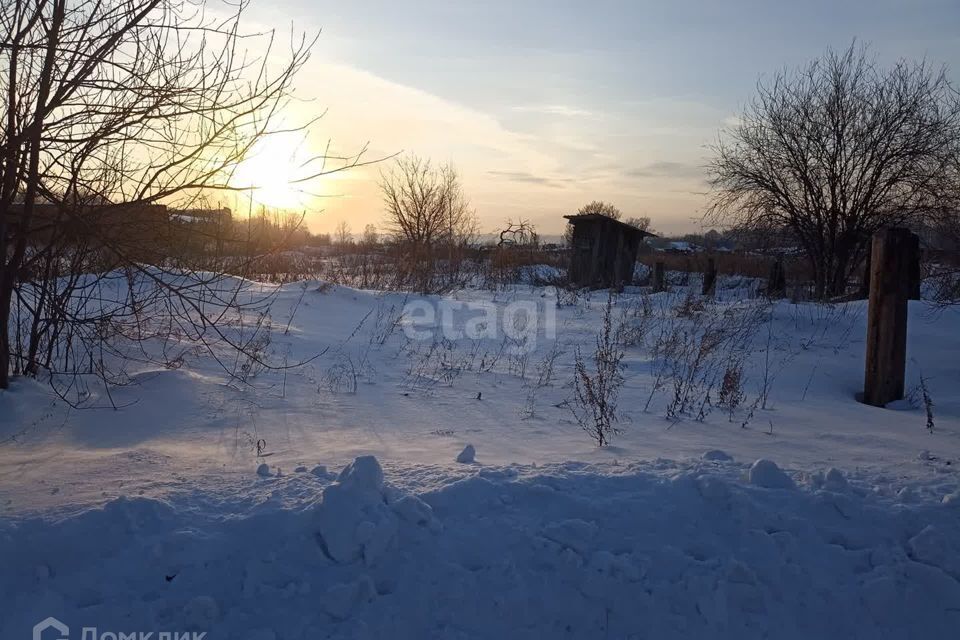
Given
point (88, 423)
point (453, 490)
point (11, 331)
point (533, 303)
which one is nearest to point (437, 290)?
point (533, 303)

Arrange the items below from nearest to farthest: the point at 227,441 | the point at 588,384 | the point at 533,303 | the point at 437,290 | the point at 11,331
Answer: the point at 227,441, the point at 588,384, the point at 11,331, the point at 533,303, the point at 437,290

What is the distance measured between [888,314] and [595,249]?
15.7 metres

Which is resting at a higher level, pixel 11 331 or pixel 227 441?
pixel 11 331

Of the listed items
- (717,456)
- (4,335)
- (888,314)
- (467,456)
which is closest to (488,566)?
(467,456)

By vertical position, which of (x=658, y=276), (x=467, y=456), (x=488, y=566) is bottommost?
→ (x=488, y=566)

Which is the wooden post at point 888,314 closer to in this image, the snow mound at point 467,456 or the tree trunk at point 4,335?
the snow mound at point 467,456

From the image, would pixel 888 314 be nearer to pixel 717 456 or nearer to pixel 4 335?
pixel 717 456

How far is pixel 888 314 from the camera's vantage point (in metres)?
5.92

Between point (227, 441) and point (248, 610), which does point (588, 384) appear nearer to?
point (227, 441)

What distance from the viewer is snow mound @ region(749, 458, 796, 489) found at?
330 cm

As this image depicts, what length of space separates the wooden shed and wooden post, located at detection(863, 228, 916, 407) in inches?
596

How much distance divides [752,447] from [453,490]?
225cm

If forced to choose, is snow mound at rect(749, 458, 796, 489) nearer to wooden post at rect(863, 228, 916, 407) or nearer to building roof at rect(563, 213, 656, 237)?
wooden post at rect(863, 228, 916, 407)

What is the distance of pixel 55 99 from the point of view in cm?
408
